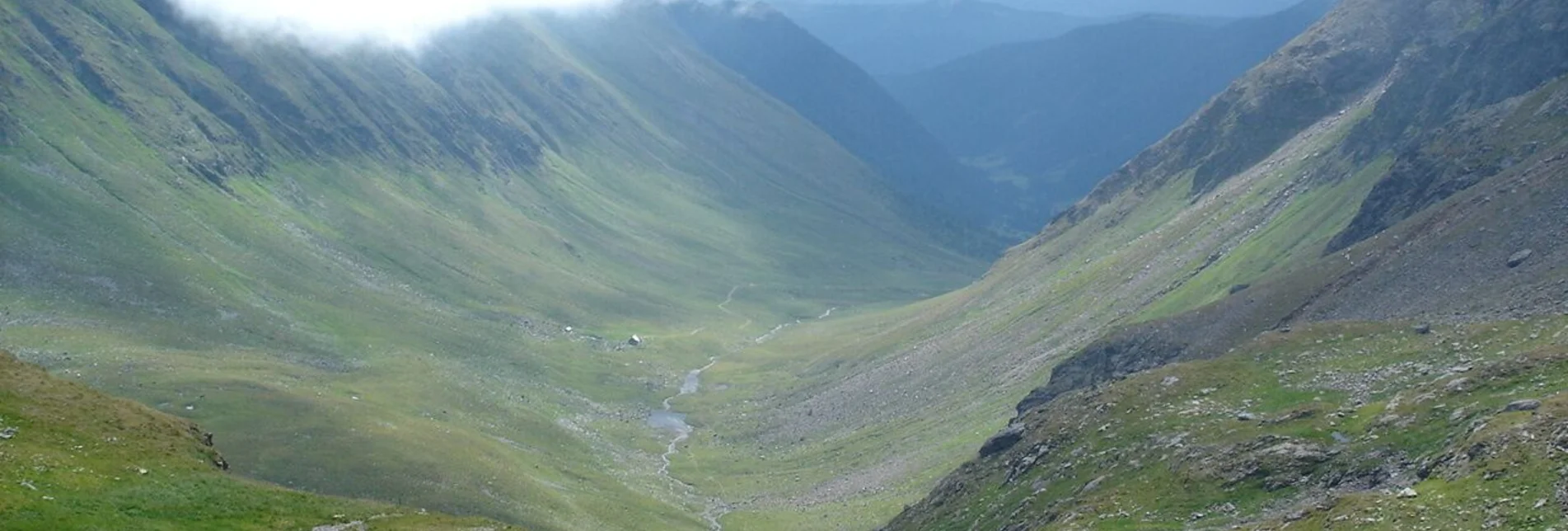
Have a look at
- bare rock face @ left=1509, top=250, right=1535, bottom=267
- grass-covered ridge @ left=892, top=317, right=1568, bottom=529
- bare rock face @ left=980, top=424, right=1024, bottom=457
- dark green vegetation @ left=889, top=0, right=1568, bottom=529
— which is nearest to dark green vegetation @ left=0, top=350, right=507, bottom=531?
grass-covered ridge @ left=892, top=317, right=1568, bottom=529

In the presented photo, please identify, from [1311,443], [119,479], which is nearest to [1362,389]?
[1311,443]

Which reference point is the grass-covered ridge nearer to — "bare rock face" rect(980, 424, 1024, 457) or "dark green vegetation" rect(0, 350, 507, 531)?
"bare rock face" rect(980, 424, 1024, 457)

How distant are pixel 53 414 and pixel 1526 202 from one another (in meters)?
108

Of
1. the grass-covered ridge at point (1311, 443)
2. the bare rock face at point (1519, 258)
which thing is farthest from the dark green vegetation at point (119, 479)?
the bare rock face at point (1519, 258)

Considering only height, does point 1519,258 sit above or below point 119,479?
below

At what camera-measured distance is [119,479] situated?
69.5m

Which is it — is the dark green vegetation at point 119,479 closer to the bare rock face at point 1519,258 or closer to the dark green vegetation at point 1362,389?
the dark green vegetation at point 1362,389

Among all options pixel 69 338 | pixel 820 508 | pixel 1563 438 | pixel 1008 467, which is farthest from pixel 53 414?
pixel 69 338

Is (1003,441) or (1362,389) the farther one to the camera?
(1003,441)

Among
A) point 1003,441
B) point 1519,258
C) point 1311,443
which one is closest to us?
point 1311,443

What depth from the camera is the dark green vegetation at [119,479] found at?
6462cm

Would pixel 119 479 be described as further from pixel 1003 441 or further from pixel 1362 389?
pixel 1362 389

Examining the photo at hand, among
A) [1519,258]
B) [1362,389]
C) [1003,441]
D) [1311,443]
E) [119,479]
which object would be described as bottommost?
[1311,443]

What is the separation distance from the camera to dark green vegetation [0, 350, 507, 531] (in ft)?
212
